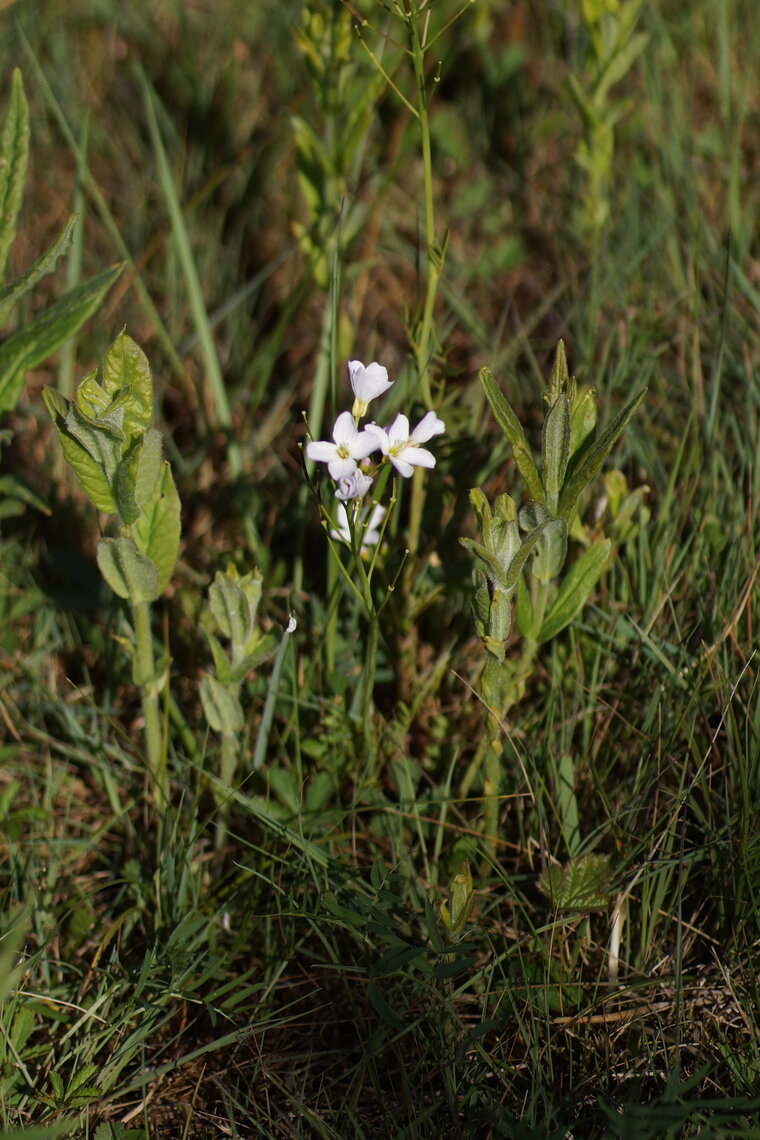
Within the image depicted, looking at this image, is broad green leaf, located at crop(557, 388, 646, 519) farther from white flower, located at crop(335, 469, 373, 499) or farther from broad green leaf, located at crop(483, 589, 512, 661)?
white flower, located at crop(335, 469, 373, 499)

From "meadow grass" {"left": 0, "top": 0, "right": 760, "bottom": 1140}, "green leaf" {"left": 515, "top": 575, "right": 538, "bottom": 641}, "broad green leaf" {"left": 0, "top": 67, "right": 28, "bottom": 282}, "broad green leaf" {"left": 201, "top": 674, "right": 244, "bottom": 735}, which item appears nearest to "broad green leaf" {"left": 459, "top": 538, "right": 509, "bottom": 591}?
"green leaf" {"left": 515, "top": 575, "right": 538, "bottom": 641}

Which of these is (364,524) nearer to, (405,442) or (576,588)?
(405,442)

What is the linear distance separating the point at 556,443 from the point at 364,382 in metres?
0.36

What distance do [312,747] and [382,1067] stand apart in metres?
0.67

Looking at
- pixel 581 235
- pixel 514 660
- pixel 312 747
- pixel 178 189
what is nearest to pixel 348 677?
pixel 312 747

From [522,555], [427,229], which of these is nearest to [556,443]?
[522,555]

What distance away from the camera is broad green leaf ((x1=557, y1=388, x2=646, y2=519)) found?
173cm

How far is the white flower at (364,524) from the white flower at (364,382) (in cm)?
19

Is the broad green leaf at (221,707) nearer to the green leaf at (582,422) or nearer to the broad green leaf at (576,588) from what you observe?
the broad green leaf at (576,588)

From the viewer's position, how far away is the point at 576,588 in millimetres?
1956

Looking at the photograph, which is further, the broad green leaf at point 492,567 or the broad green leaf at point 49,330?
the broad green leaf at point 49,330

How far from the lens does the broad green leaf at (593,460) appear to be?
173 cm

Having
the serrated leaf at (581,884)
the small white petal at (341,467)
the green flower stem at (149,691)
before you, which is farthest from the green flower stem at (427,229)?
the serrated leaf at (581,884)

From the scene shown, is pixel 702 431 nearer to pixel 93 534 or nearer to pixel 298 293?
pixel 298 293
